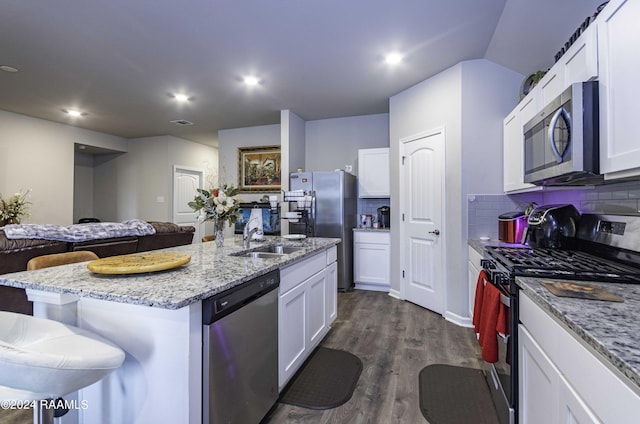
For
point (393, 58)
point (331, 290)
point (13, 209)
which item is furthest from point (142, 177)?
point (393, 58)

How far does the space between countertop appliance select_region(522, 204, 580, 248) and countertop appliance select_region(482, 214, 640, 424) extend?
0.09m

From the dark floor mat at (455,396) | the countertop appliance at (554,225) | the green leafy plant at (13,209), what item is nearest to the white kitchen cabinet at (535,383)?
the dark floor mat at (455,396)

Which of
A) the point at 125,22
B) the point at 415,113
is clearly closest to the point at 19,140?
the point at 125,22

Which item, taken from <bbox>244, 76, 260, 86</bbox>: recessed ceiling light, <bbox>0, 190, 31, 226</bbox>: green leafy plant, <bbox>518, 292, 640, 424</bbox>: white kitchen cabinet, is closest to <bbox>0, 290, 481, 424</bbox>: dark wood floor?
<bbox>518, 292, 640, 424</bbox>: white kitchen cabinet

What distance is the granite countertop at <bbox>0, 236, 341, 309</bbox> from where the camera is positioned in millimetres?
1093

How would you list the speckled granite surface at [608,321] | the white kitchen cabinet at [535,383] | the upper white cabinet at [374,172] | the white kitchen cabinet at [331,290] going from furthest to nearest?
1. the upper white cabinet at [374,172]
2. the white kitchen cabinet at [331,290]
3. the white kitchen cabinet at [535,383]
4. the speckled granite surface at [608,321]

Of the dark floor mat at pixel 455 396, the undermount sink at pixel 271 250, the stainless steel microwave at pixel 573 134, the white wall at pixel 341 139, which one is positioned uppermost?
the white wall at pixel 341 139

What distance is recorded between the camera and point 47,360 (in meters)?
0.82

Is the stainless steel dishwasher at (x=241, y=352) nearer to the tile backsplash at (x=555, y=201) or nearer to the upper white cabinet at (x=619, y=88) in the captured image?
the upper white cabinet at (x=619, y=88)

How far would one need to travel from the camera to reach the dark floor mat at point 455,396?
1.72m

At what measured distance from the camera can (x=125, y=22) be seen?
8.07ft

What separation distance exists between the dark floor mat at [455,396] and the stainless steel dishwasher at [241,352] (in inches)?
37.2

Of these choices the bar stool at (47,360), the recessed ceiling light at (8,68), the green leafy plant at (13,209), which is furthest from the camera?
the green leafy plant at (13,209)

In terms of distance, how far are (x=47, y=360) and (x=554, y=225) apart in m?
2.72
